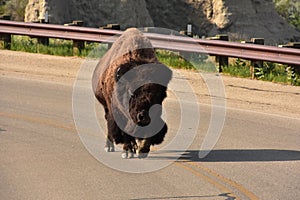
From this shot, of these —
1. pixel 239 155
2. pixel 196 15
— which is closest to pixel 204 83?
pixel 239 155

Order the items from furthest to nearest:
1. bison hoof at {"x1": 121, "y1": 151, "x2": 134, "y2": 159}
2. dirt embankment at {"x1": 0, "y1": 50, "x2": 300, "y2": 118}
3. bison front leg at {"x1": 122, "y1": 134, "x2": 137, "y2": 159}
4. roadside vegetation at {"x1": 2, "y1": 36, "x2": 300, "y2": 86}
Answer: roadside vegetation at {"x1": 2, "y1": 36, "x2": 300, "y2": 86} → dirt embankment at {"x1": 0, "y1": 50, "x2": 300, "y2": 118} → bison hoof at {"x1": 121, "y1": 151, "x2": 134, "y2": 159} → bison front leg at {"x1": 122, "y1": 134, "x2": 137, "y2": 159}

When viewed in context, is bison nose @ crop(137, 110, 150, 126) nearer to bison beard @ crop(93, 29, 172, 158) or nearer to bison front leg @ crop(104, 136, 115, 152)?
bison beard @ crop(93, 29, 172, 158)

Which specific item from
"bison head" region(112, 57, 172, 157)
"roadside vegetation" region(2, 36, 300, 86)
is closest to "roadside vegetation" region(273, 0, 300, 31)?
"roadside vegetation" region(2, 36, 300, 86)

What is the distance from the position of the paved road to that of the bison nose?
0.73 m

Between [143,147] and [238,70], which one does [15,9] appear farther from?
[143,147]

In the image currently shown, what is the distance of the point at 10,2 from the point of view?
29.6 metres

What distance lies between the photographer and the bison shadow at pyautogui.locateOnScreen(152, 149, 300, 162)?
11.9 metres

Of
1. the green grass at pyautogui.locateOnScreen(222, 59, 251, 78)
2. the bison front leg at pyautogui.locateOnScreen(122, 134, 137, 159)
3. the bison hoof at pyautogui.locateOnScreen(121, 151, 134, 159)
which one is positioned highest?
the green grass at pyautogui.locateOnScreen(222, 59, 251, 78)

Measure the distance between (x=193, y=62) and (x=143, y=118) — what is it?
913 cm

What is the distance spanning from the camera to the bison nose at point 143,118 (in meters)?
10.5

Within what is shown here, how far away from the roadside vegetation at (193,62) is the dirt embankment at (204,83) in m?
0.27

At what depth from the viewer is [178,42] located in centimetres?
1930

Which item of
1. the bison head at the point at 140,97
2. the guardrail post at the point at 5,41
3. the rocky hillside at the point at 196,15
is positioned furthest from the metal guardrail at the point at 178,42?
the bison head at the point at 140,97

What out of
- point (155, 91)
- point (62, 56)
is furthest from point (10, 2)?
point (155, 91)
